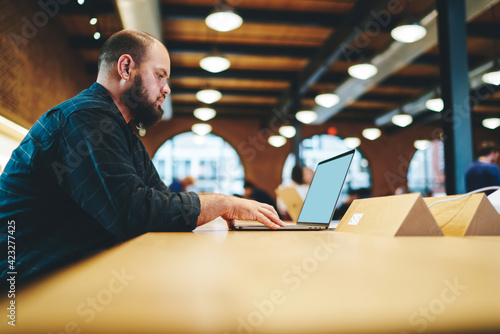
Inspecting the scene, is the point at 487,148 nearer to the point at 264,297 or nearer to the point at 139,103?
the point at 139,103

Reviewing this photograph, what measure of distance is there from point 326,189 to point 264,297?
50.4 inches

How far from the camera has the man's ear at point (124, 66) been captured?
129cm

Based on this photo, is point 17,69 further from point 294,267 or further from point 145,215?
point 294,267

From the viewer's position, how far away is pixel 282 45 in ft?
21.6

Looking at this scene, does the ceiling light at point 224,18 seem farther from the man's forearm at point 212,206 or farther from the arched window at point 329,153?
the arched window at point 329,153

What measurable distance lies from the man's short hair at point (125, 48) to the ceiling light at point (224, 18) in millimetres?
2616

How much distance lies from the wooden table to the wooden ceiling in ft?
13.1

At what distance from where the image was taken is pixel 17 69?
4312 millimetres

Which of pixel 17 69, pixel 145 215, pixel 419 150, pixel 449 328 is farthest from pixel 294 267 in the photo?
pixel 419 150

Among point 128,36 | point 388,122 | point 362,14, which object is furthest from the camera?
point 388,122

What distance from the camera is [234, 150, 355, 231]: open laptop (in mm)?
1379

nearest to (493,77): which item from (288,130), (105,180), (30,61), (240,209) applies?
→ (288,130)

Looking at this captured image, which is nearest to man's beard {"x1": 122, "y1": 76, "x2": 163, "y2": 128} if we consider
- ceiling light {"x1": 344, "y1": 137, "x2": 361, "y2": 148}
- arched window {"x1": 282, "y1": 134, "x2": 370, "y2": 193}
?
ceiling light {"x1": 344, "y1": 137, "x2": 361, "y2": 148}

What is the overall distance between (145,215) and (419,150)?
12737mm
